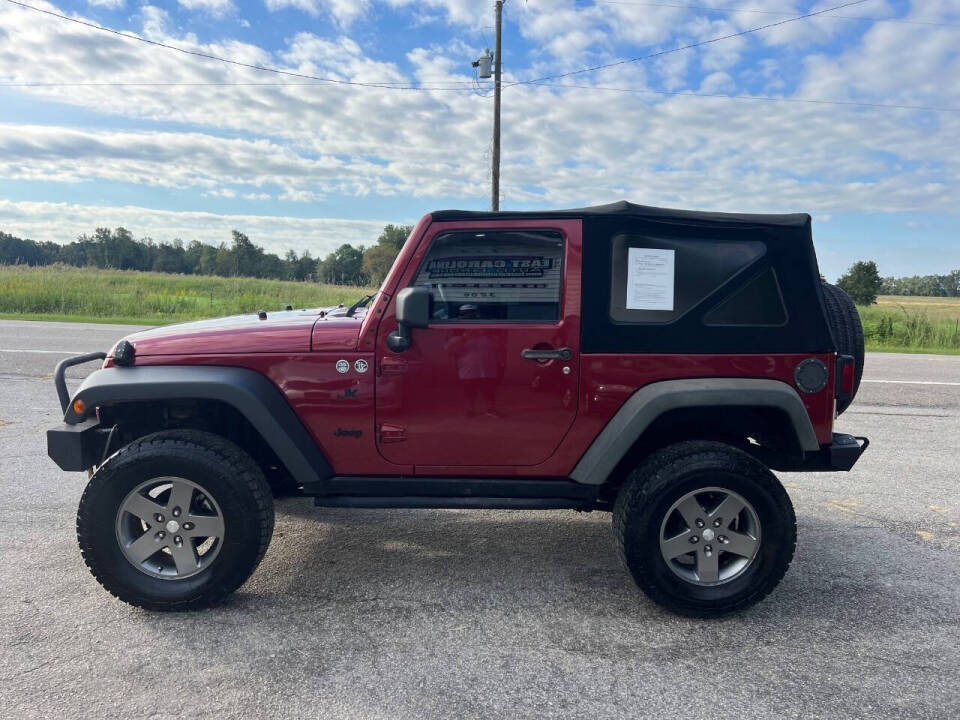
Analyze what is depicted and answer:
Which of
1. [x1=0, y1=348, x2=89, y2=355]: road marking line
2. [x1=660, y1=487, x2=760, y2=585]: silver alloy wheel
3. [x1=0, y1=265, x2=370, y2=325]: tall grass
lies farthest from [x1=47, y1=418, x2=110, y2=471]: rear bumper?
[x1=0, y1=265, x2=370, y2=325]: tall grass

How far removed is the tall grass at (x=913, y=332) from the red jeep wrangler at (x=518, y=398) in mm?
15763

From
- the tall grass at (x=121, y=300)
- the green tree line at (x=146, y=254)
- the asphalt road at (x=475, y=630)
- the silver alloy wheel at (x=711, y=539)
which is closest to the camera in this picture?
the asphalt road at (x=475, y=630)

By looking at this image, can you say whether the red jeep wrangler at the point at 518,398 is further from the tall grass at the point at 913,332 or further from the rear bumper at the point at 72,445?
the tall grass at the point at 913,332

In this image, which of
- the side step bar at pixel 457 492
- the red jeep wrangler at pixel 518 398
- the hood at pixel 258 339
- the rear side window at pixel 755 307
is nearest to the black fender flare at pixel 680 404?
the red jeep wrangler at pixel 518 398

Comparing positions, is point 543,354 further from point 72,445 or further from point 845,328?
point 72,445

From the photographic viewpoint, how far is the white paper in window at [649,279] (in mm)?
3070

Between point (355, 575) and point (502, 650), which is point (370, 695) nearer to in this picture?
point (502, 650)

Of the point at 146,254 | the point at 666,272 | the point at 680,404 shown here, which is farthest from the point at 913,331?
the point at 146,254

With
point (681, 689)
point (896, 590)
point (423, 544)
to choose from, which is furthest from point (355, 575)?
point (896, 590)

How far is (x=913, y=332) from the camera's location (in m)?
17.8

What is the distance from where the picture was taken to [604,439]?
9.95 feet

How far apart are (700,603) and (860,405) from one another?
6.15 meters

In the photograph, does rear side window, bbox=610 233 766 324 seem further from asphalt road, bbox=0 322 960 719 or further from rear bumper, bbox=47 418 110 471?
rear bumper, bbox=47 418 110 471

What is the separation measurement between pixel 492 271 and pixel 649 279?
0.74 metres
